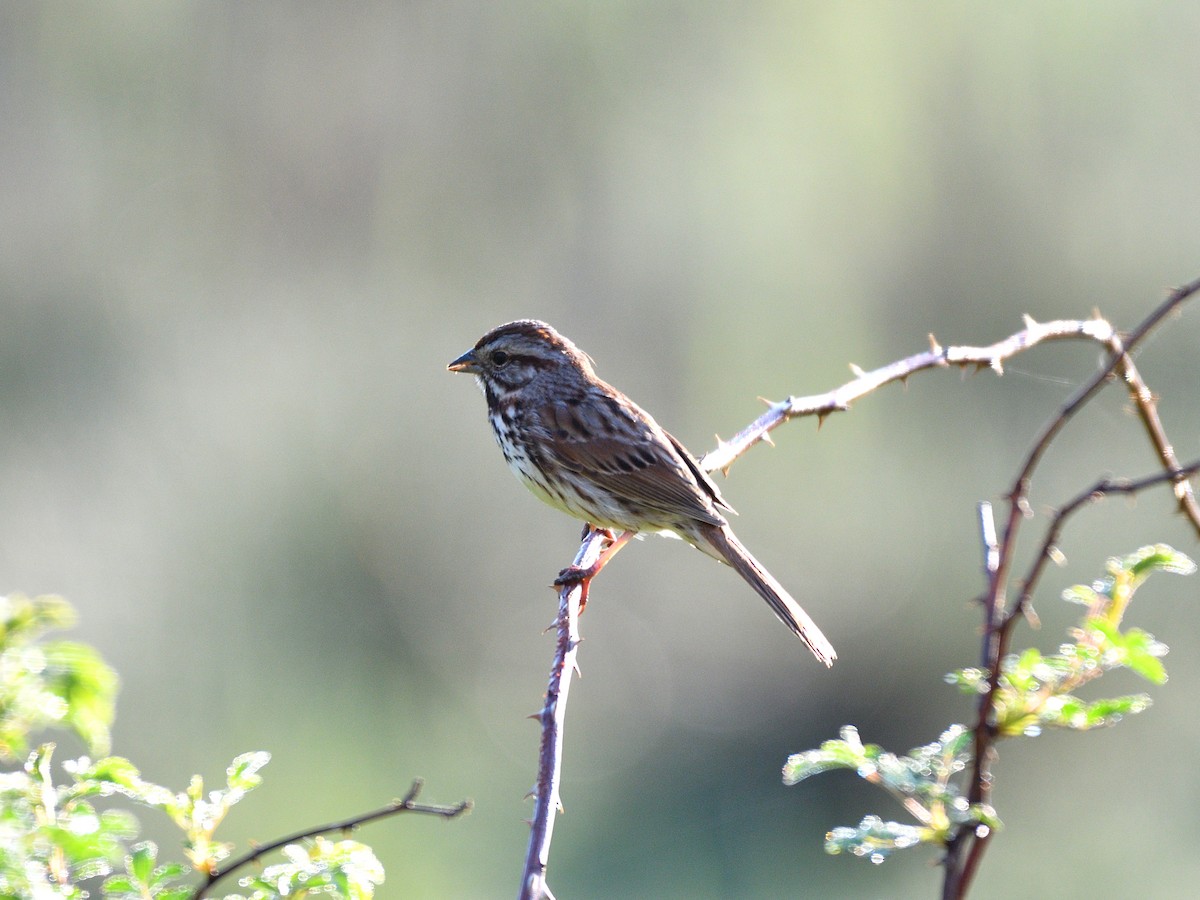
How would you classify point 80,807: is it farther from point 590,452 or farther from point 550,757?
point 590,452

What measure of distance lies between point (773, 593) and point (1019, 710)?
257cm

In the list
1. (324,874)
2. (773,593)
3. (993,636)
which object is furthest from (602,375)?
(993,636)

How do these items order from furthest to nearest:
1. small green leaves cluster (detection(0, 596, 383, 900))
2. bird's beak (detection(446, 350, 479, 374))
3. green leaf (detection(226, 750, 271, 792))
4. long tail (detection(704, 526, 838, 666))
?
bird's beak (detection(446, 350, 479, 374)), long tail (detection(704, 526, 838, 666)), green leaf (detection(226, 750, 271, 792)), small green leaves cluster (detection(0, 596, 383, 900))

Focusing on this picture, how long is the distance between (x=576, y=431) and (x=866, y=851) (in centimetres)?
335

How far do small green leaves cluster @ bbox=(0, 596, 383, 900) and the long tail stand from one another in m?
2.05

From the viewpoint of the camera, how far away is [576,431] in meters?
4.88

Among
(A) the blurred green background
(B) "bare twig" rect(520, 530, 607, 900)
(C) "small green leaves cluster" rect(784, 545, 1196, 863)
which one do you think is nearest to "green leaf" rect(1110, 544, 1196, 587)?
(C) "small green leaves cluster" rect(784, 545, 1196, 863)

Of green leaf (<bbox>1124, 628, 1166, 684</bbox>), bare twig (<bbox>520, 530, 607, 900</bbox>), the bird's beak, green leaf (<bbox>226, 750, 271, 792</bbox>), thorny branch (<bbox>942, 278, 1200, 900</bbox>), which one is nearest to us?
thorny branch (<bbox>942, 278, 1200, 900</bbox>)

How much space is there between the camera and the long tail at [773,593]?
3.83m

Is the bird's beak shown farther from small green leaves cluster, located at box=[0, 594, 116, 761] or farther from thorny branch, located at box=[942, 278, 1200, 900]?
small green leaves cluster, located at box=[0, 594, 116, 761]

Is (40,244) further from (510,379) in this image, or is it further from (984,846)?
(984,846)

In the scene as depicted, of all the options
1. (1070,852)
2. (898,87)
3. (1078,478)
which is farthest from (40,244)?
(1070,852)

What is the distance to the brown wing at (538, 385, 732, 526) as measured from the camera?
4.50m

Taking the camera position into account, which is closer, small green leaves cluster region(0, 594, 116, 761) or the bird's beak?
small green leaves cluster region(0, 594, 116, 761)
